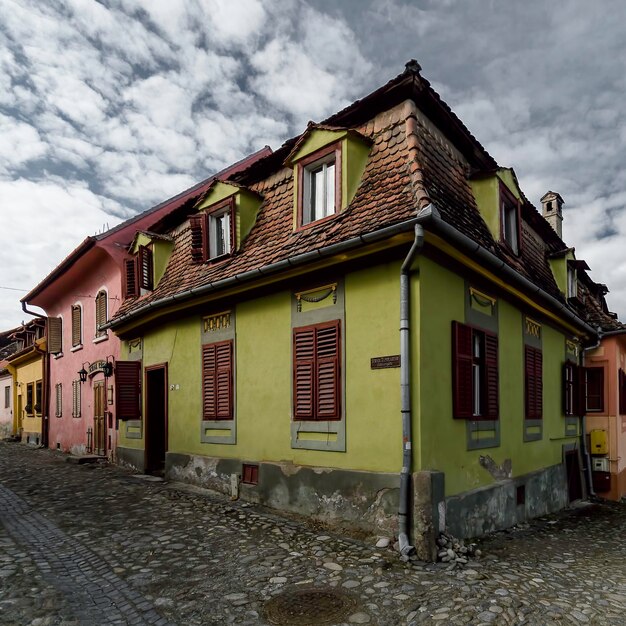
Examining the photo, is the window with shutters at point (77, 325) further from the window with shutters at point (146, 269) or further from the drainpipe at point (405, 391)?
the drainpipe at point (405, 391)

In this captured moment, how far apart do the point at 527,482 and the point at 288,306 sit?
5.09 meters

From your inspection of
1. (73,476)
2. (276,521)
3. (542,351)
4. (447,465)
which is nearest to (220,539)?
(276,521)

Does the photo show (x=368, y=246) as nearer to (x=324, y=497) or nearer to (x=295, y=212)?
(x=295, y=212)

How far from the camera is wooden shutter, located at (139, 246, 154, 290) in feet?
40.1

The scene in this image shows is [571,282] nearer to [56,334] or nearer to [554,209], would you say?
[554,209]

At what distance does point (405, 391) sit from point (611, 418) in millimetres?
9653

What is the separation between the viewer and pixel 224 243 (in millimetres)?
10258

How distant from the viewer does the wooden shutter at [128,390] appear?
1209 centimetres

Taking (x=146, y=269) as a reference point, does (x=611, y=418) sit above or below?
below

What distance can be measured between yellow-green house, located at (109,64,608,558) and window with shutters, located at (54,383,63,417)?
906 centimetres

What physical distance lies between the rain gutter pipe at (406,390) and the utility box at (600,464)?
936 centimetres

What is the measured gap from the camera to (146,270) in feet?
40.7

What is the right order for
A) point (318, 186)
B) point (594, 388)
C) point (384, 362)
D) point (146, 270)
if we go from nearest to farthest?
point (384, 362) → point (318, 186) → point (146, 270) → point (594, 388)

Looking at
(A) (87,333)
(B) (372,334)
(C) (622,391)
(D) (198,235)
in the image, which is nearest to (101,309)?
(A) (87,333)
